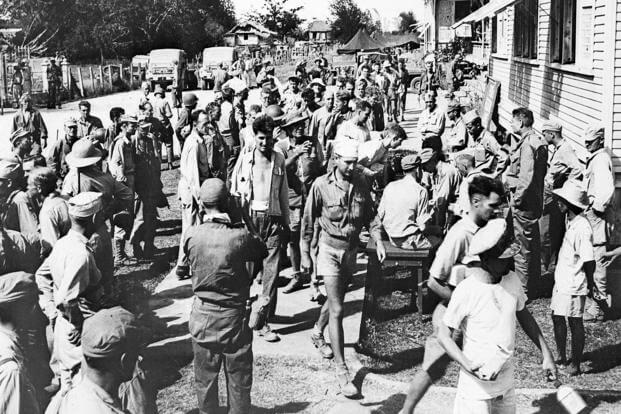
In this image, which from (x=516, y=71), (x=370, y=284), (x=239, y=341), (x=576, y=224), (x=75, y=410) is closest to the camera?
(x=75, y=410)

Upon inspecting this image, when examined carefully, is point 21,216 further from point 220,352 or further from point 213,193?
point 220,352

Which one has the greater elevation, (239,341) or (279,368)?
(239,341)

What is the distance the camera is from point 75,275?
202 inches

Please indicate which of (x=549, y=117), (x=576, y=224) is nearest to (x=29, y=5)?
(x=549, y=117)

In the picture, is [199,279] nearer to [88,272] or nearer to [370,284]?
[88,272]

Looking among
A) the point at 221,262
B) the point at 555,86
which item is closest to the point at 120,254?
the point at 221,262

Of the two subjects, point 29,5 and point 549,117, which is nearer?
point 549,117

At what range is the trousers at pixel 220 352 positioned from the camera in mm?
5000

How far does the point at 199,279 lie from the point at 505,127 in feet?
48.9

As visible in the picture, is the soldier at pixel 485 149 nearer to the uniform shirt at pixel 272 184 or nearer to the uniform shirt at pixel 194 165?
the uniform shirt at pixel 272 184

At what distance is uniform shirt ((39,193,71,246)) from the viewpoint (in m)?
6.56

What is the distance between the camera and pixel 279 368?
681 cm

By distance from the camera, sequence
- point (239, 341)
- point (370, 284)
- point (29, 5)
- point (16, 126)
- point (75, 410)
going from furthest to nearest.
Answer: point (29, 5) → point (16, 126) → point (370, 284) → point (239, 341) → point (75, 410)

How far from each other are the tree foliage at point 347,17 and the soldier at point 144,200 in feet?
204
